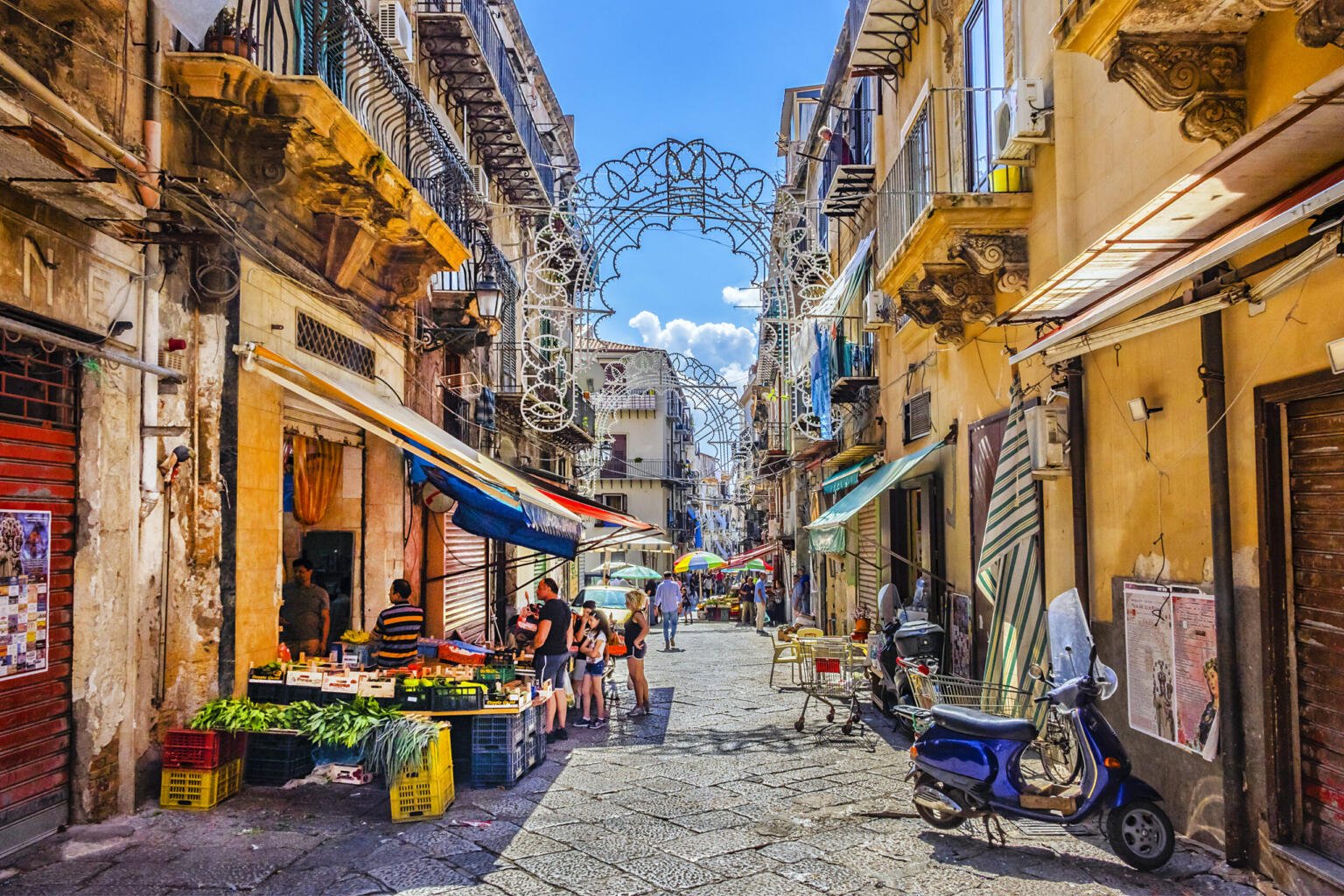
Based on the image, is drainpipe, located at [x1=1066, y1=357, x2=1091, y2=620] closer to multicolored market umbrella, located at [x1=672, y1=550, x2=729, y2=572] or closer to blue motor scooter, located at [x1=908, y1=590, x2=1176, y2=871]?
blue motor scooter, located at [x1=908, y1=590, x2=1176, y2=871]

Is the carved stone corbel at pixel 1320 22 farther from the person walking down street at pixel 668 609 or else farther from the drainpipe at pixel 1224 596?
the person walking down street at pixel 668 609

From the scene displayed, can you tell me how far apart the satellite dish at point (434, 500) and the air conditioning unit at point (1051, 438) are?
742 cm

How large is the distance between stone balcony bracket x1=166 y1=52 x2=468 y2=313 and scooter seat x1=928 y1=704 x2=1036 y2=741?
6052 mm

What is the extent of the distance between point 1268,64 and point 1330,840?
3.85m

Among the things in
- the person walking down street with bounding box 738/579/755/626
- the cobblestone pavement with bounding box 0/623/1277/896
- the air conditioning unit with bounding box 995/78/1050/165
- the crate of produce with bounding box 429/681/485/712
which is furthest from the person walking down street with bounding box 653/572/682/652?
the air conditioning unit with bounding box 995/78/1050/165

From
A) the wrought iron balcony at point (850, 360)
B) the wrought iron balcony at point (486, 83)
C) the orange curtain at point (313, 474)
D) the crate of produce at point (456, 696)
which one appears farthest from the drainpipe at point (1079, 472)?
the wrought iron balcony at point (486, 83)

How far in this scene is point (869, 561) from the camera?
589 inches

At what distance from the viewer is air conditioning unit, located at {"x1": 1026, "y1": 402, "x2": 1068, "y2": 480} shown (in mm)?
7453

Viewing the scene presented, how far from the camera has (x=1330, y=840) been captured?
4.70 metres

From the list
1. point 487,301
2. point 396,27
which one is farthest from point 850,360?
point 396,27

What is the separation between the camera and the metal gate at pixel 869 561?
605 inches

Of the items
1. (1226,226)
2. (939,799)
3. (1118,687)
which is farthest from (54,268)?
(1118,687)

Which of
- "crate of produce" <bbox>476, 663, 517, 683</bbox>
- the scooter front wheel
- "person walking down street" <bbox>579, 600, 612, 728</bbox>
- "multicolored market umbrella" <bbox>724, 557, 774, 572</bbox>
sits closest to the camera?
the scooter front wheel

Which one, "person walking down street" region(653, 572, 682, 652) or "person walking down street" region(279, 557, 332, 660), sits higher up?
"person walking down street" region(279, 557, 332, 660)
